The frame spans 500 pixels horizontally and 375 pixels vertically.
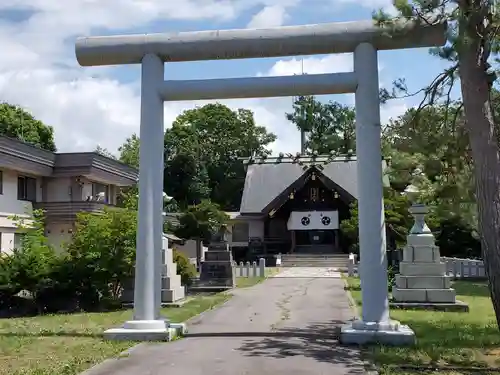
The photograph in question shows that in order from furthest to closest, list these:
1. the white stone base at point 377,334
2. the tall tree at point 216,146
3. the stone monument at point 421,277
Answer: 1. the tall tree at point 216,146
2. the stone monument at point 421,277
3. the white stone base at point 377,334

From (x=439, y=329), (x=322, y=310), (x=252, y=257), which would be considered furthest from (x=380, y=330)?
(x=252, y=257)

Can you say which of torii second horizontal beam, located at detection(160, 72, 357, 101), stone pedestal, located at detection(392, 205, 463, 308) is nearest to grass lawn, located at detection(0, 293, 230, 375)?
torii second horizontal beam, located at detection(160, 72, 357, 101)

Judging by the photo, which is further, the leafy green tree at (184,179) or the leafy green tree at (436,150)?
the leafy green tree at (184,179)

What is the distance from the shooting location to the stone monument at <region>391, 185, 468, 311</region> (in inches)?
579

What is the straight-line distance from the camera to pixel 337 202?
40.3 meters

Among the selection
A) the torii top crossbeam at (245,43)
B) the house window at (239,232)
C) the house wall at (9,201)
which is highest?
the torii top crossbeam at (245,43)

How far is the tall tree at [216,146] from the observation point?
51.6 meters

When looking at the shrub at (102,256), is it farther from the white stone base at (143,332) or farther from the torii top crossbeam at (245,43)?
the torii top crossbeam at (245,43)

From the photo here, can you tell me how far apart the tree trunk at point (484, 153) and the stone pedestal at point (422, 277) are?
6.79 metres

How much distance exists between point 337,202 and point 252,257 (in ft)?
22.9

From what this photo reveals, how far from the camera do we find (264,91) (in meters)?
9.99

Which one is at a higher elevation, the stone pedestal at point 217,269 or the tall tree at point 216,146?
the tall tree at point 216,146

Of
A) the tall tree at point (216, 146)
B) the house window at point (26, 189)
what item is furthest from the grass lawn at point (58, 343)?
the tall tree at point (216, 146)

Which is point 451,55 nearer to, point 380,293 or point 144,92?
point 380,293
